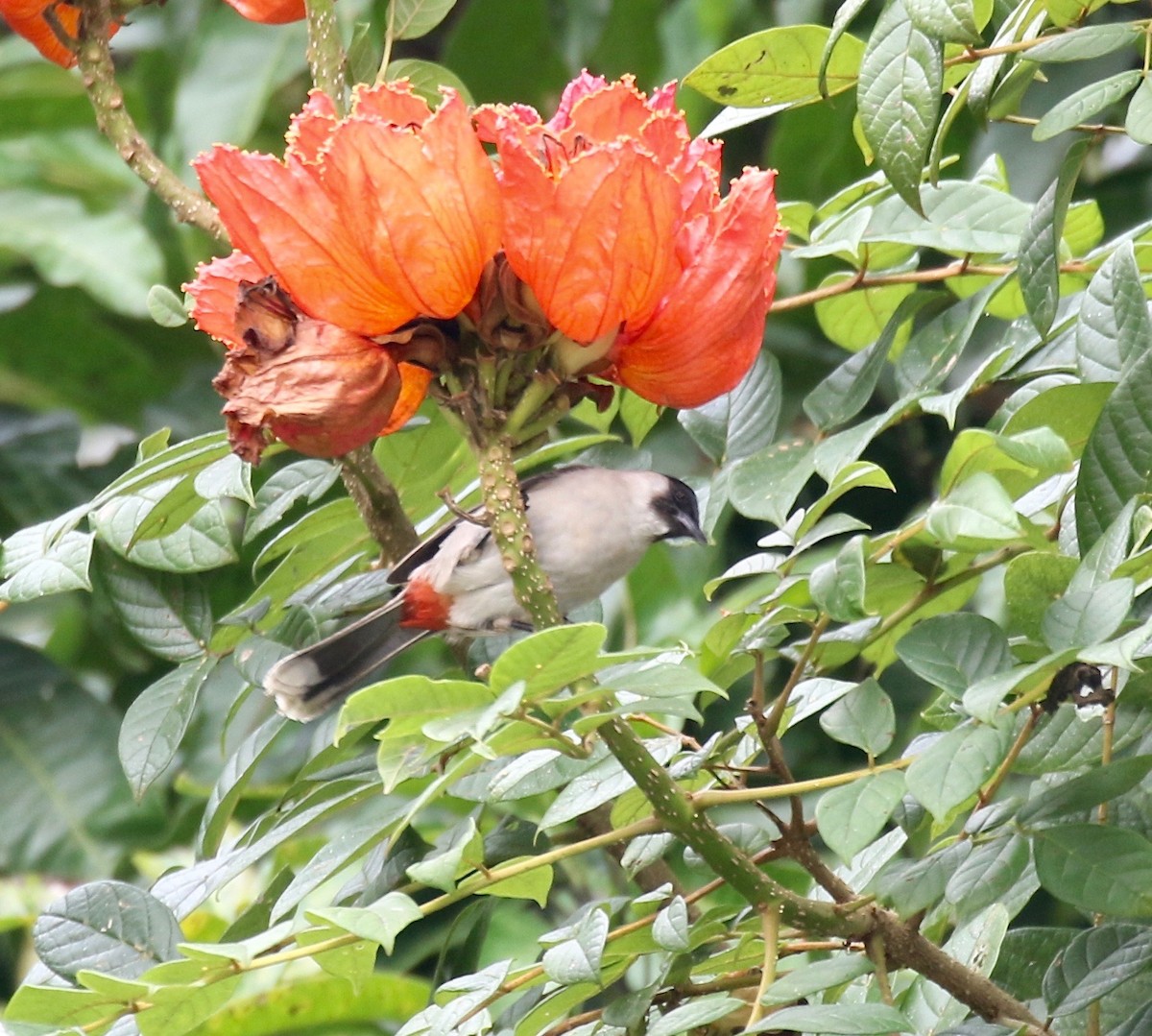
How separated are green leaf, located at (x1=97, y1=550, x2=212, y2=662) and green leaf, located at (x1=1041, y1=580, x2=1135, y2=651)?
926 mm

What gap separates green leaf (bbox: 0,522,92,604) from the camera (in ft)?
4.56

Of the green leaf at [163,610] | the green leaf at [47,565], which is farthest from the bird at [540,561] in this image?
the green leaf at [47,565]

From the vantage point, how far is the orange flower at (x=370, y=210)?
3.44 feet

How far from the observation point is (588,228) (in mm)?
1057

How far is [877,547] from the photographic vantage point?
4.11 feet

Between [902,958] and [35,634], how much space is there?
9.27 feet

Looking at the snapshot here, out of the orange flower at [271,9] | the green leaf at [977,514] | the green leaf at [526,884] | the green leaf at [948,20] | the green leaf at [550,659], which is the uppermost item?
the orange flower at [271,9]

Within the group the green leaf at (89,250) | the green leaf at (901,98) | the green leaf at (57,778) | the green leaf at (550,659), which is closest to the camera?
the green leaf at (550,659)

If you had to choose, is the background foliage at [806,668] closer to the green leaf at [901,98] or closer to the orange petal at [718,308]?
the green leaf at [901,98]

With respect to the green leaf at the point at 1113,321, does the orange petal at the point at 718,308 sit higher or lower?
higher

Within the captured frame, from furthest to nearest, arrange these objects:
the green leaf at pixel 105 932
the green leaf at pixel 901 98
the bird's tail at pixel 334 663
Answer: the bird's tail at pixel 334 663 < the green leaf at pixel 105 932 < the green leaf at pixel 901 98

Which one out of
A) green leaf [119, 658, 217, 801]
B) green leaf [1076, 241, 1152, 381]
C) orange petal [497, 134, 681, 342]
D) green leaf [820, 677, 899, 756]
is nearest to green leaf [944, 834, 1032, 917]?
green leaf [820, 677, 899, 756]

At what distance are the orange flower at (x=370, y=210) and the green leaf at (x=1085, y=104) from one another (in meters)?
0.49

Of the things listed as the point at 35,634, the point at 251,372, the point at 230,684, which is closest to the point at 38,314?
the point at 35,634
